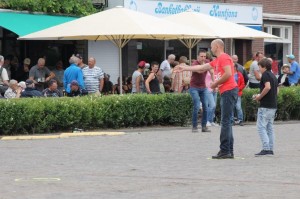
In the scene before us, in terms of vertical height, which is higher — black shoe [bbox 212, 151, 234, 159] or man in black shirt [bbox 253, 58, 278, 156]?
man in black shirt [bbox 253, 58, 278, 156]

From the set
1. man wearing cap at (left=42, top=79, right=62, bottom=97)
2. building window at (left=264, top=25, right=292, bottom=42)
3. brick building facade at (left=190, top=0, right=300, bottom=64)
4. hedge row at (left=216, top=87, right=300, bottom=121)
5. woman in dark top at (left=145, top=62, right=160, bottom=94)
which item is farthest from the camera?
building window at (left=264, top=25, right=292, bottom=42)

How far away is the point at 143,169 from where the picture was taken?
12719 millimetres

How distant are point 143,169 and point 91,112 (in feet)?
25.3

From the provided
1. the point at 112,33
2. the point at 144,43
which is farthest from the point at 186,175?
the point at 144,43

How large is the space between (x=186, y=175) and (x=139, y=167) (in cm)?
116

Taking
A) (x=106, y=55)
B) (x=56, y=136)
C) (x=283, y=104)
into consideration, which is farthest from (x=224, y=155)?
(x=106, y=55)

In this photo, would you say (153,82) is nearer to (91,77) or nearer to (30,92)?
(91,77)

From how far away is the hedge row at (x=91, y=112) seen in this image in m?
19.2

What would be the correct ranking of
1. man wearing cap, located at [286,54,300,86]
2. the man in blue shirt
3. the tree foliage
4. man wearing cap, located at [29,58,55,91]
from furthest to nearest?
1. man wearing cap, located at [286,54,300,86]
2. the tree foliage
3. man wearing cap, located at [29,58,55,91]
4. the man in blue shirt

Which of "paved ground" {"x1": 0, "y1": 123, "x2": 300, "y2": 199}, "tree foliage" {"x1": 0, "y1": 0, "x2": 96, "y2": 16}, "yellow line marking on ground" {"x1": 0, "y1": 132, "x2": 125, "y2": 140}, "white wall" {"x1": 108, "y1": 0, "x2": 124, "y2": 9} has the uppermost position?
"white wall" {"x1": 108, "y1": 0, "x2": 124, "y2": 9}

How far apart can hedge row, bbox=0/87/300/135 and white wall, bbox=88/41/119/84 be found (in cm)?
584

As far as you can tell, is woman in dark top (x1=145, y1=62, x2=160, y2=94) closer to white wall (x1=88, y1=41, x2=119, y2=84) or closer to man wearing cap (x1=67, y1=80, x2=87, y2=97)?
man wearing cap (x1=67, y1=80, x2=87, y2=97)

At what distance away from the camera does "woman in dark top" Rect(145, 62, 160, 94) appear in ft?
76.1

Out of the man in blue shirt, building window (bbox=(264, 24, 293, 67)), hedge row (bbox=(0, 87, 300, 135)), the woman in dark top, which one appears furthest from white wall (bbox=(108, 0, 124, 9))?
building window (bbox=(264, 24, 293, 67))
